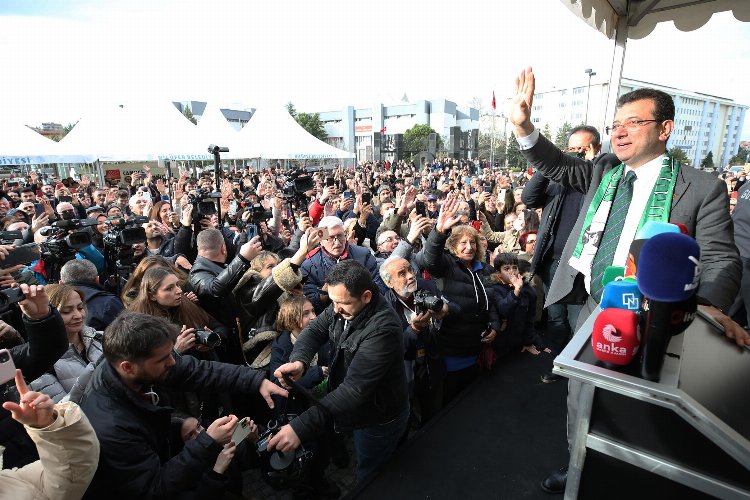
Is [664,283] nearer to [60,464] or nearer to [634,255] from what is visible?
[634,255]

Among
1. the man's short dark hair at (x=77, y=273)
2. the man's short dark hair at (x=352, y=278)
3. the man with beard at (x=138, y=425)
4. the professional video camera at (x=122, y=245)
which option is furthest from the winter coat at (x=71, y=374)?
the man's short dark hair at (x=352, y=278)

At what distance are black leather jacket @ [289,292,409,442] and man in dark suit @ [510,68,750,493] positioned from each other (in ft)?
3.03

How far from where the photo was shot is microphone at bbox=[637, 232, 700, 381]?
0.95m

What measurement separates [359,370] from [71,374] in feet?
5.97

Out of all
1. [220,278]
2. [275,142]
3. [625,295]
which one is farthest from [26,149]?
[625,295]

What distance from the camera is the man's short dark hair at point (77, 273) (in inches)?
129

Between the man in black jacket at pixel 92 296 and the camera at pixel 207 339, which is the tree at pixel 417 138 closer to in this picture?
the man in black jacket at pixel 92 296

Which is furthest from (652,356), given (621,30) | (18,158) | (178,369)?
(18,158)

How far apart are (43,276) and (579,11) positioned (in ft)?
18.4

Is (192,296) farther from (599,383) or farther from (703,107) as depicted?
(703,107)

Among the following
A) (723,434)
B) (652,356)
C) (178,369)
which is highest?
(652,356)

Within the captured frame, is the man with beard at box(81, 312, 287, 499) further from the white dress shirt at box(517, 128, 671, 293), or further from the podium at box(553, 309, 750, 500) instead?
the white dress shirt at box(517, 128, 671, 293)

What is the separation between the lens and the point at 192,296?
3.38 meters

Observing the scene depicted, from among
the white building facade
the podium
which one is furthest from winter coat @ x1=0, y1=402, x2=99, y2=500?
the white building facade
